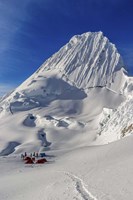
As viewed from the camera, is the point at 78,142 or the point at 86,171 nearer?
the point at 86,171

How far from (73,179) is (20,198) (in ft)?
17.8

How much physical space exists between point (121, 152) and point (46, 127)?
14343cm

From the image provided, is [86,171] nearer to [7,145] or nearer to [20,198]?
[20,198]

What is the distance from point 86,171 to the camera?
32844 millimetres

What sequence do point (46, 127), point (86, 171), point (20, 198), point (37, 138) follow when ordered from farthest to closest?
point (46, 127) → point (37, 138) → point (86, 171) → point (20, 198)

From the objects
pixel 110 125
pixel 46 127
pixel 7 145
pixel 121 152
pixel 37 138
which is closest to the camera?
pixel 121 152

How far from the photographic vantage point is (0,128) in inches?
7239

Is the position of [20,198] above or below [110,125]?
below

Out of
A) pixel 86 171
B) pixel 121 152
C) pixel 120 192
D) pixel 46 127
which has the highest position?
pixel 46 127

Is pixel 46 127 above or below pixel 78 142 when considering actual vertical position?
above

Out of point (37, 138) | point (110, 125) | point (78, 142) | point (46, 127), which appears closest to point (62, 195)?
point (110, 125)

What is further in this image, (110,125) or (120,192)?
(110,125)

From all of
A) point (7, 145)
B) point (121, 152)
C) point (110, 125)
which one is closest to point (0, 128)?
point (7, 145)

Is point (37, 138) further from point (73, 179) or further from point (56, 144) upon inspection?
point (73, 179)
